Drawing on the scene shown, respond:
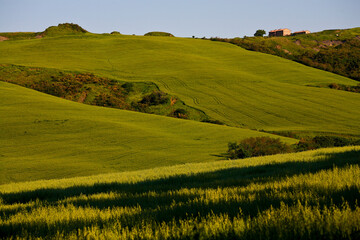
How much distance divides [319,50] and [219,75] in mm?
55465

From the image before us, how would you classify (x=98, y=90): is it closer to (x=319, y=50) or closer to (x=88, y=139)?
(x=88, y=139)

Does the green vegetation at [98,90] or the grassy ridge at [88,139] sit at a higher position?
the green vegetation at [98,90]

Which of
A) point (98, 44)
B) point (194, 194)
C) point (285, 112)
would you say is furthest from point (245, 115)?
point (98, 44)

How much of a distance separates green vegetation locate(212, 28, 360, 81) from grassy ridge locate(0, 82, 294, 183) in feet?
204

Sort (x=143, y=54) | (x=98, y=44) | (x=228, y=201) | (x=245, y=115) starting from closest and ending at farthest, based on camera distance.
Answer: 1. (x=228, y=201)
2. (x=245, y=115)
3. (x=143, y=54)
4. (x=98, y=44)

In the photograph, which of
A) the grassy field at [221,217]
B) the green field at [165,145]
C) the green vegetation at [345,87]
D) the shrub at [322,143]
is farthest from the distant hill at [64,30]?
the grassy field at [221,217]

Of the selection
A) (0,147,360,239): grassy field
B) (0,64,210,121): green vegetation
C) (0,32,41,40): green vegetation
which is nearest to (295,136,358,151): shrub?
(0,64,210,121): green vegetation

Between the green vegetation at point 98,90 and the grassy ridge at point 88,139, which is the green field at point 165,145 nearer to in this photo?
the grassy ridge at point 88,139

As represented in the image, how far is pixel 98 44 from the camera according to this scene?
4350 inches

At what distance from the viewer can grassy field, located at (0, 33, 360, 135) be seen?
56.3 m

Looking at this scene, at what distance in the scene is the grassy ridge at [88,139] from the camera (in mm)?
31312

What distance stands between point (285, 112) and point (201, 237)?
57297 mm

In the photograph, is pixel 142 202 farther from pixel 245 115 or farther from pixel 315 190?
pixel 245 115

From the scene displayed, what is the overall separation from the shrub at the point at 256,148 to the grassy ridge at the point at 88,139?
2.06 m
